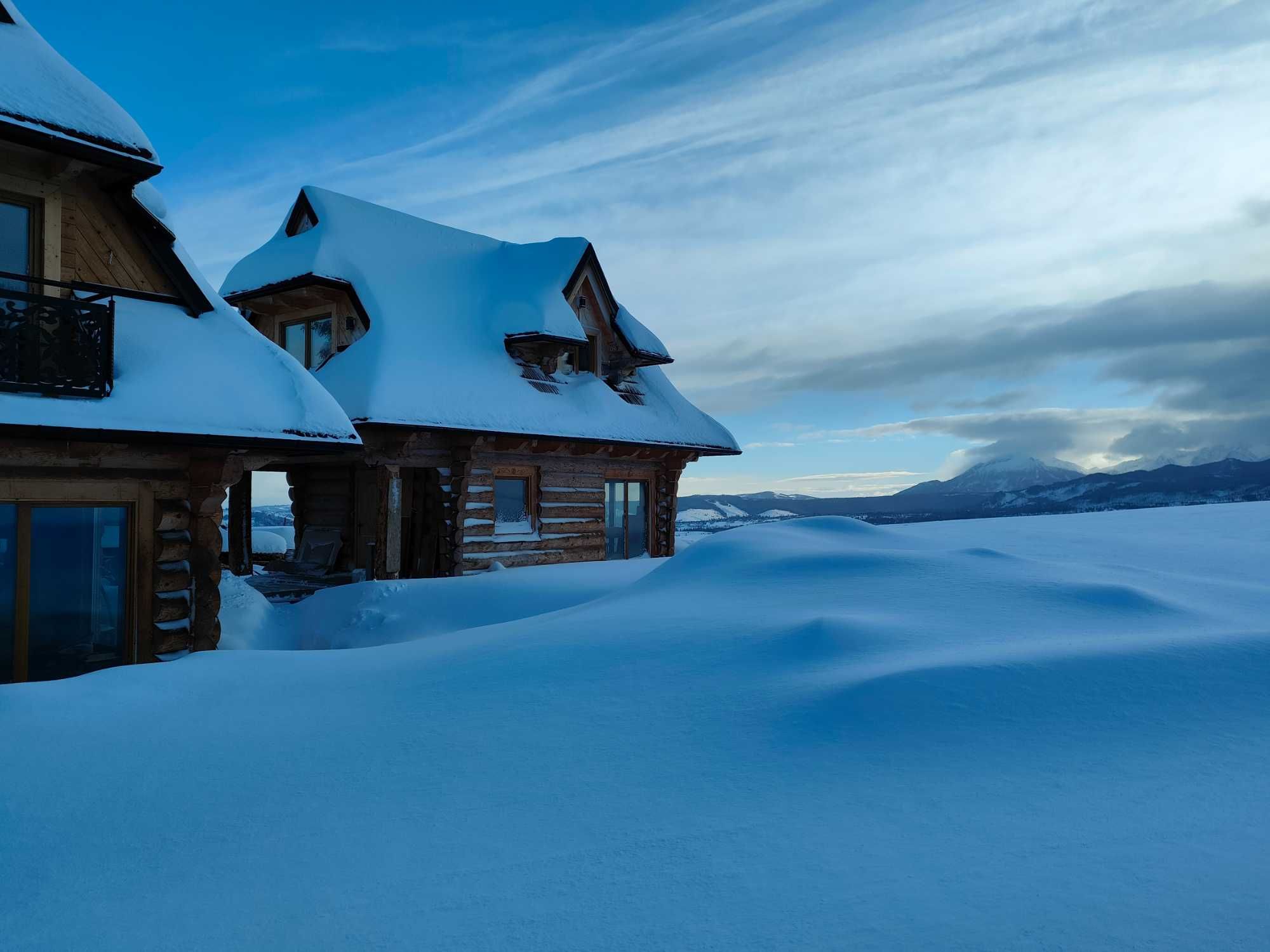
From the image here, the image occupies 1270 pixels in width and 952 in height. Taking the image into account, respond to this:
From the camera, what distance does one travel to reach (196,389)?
8.07 meters

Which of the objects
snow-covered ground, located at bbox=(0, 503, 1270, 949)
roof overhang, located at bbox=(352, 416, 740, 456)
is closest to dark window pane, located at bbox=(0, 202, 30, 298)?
roof overhang, located at bbox=(352, 416, 740, 456)

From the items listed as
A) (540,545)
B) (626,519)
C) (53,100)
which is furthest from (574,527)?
(53,100)

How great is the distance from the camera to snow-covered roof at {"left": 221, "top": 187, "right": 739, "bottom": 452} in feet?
44.9

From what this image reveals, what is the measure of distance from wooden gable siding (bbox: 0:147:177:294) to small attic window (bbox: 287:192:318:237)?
711 centimetres

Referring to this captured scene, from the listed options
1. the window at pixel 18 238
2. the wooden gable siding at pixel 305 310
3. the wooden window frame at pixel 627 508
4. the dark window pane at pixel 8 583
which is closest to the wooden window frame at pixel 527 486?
the wooden window frame at pixel 627 508

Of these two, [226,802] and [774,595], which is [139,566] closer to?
[226,802]

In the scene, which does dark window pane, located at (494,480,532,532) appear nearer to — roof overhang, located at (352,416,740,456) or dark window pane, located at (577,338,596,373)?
roof overhang, located at (352,416,740,456)

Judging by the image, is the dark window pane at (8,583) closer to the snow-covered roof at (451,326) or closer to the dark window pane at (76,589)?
the dark window pane at (76,589)

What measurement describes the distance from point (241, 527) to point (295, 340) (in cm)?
391

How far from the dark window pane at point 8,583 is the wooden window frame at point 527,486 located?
843 cm

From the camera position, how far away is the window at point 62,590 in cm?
744

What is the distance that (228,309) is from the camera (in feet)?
30.7

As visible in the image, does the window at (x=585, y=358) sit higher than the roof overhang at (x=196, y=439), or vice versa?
the window at (x=585, y=358)

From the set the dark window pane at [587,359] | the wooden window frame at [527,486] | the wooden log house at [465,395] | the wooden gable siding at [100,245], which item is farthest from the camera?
the dark window pane at [587,359]
